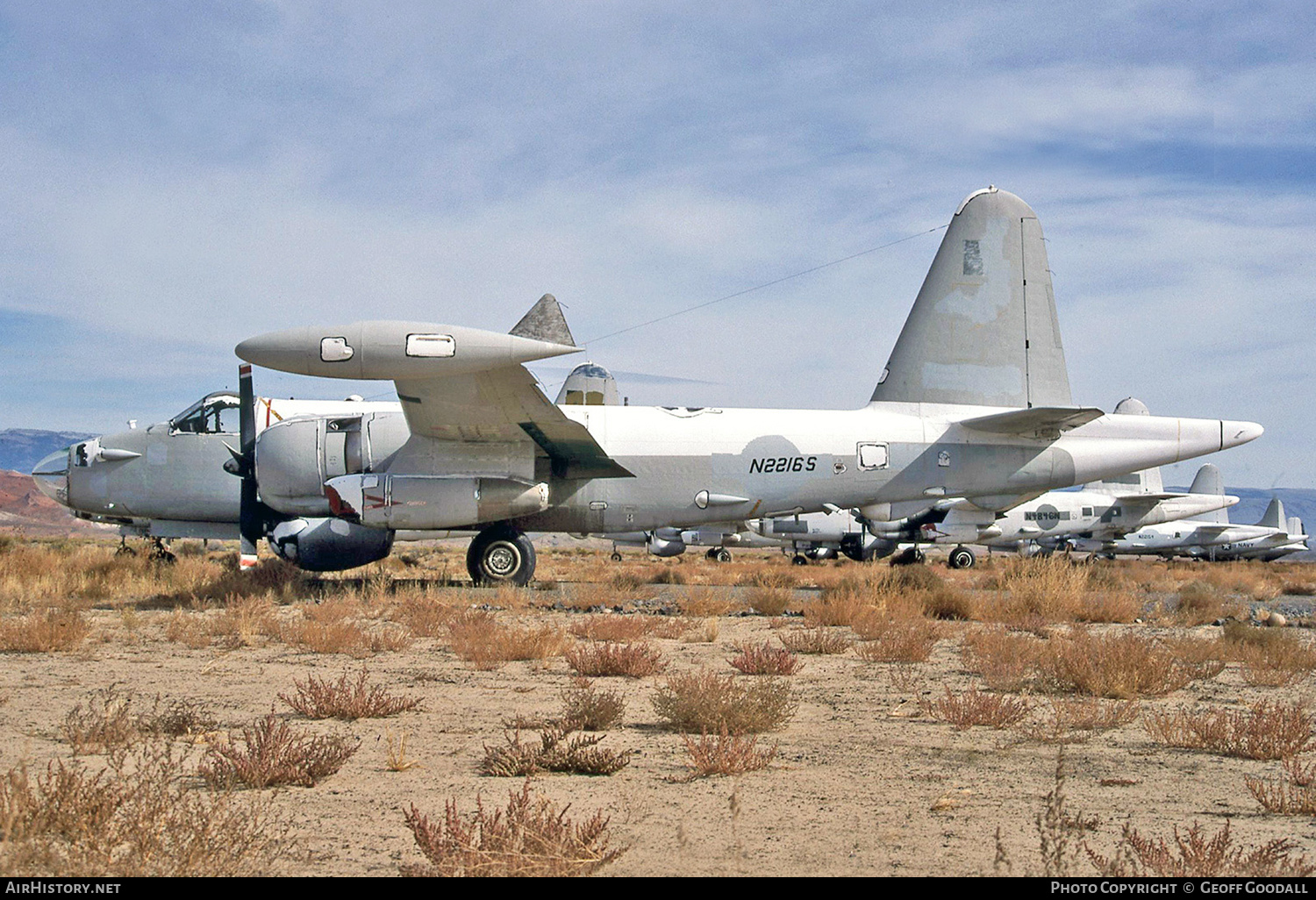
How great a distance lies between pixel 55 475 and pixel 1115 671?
19181 mm

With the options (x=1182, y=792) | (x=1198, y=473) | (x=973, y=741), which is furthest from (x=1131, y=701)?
(x=1198, y=473)

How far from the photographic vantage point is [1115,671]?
770 cm

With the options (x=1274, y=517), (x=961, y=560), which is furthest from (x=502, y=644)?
(x=1274, y=517)

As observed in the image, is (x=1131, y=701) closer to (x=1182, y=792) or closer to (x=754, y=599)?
(x=1182, y=792)

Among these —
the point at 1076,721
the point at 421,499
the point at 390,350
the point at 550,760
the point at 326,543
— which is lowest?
the point at 1076,721

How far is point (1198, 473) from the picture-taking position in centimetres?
7206

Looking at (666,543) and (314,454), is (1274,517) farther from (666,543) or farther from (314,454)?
(314,454)

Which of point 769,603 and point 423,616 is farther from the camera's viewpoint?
point 769,603

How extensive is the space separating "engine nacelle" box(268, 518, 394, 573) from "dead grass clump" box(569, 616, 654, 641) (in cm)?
628

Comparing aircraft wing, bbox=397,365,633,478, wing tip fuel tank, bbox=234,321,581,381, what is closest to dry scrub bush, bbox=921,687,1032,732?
wing tip fuel tank, bbox=234,321,581,381

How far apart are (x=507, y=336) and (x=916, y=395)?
8.48 metres

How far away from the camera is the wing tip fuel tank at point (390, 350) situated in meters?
12.5

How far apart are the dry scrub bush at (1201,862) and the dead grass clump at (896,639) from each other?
18.9ft

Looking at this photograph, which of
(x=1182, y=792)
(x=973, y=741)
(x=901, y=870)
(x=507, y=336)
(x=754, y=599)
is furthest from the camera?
(x=754, y=599)
